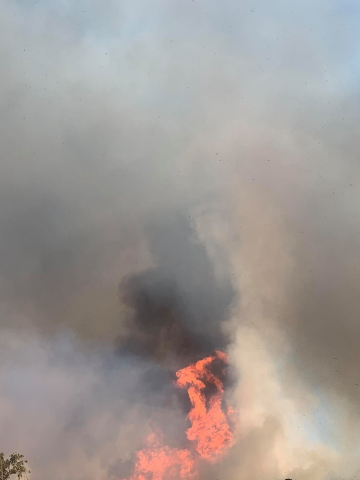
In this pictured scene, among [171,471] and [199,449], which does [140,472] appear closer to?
[171,471]

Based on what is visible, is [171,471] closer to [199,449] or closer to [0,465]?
[199,449]

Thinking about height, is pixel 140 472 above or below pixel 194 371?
below

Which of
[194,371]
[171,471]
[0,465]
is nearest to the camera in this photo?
[0,465]

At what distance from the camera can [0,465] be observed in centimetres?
7469

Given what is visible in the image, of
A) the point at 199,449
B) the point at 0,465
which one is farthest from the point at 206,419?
the point at 0,465

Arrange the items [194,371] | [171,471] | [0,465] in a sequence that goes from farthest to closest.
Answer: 1. [194,371]
2. [171,471]
3. [0,465]

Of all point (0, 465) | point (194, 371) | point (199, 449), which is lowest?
point (0, 465)

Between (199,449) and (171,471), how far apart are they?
29.7ft

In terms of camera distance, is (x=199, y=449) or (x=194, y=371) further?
(x=194, y=371)

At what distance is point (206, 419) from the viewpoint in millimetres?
117188

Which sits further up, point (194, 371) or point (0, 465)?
point (194, 371)

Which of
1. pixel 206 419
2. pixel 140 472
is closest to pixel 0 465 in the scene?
pixel 140 472

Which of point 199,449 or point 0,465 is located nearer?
point 0,465

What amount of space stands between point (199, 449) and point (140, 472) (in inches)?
674
